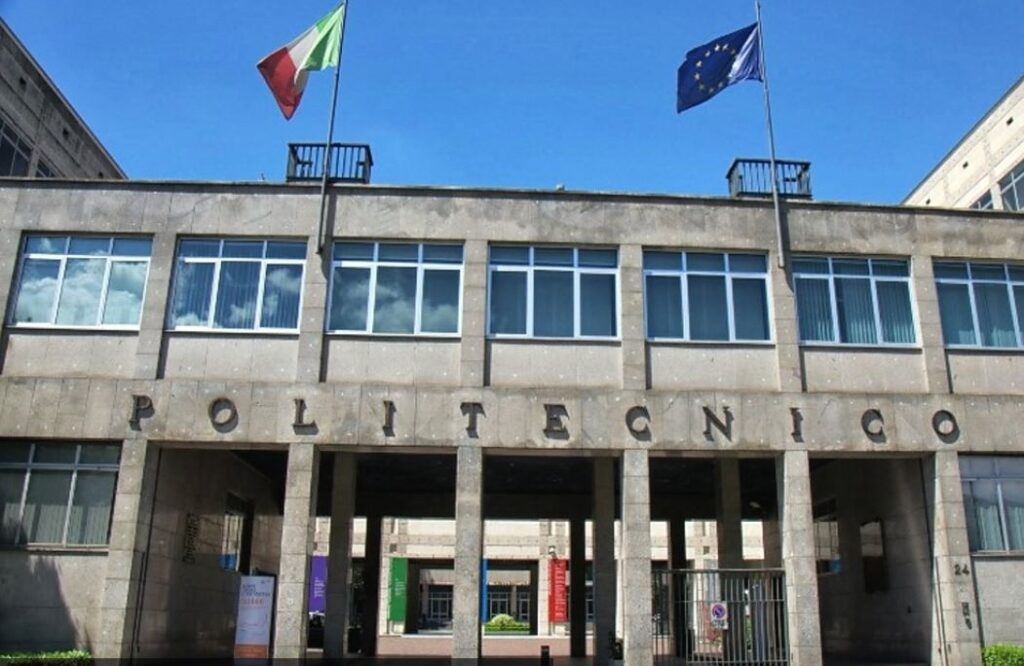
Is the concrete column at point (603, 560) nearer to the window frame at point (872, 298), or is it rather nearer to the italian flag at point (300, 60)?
the window frame at point (872, 298)

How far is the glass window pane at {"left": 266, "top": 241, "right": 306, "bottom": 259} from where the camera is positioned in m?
20.8

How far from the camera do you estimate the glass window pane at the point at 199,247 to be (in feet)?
68.3

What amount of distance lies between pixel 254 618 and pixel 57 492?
515cm

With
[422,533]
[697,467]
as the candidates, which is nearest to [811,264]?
[697,467]

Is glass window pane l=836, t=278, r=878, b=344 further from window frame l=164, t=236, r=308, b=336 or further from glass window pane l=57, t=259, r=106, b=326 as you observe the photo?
glass window pane l=57, t=259, r=106, b=326

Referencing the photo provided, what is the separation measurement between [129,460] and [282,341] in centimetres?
400

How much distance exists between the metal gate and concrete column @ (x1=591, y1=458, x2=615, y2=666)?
124 cm

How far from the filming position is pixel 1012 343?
21.3m

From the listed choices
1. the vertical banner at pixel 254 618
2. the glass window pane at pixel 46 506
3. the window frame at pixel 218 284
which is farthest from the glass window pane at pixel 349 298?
the glass window pane at pixel 46 506

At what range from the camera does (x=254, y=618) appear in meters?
18.4

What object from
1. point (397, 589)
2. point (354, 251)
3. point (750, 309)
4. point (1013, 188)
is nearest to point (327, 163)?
point (354, 251)

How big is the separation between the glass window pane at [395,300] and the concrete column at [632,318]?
4783 mm

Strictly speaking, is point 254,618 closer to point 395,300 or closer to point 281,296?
point 281,296

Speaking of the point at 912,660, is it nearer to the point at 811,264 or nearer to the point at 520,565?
the point at 811,264
